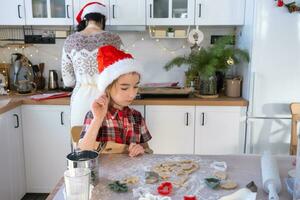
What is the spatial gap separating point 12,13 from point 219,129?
192cm

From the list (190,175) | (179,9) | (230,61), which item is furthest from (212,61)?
(190,175)

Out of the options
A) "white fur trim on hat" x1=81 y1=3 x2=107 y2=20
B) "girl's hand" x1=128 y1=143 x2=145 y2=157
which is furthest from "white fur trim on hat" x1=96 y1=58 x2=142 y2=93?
"white fur trim on hat" x1=81 y1=3 x2=107 y2=20

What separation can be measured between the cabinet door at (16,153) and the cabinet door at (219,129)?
54.2 inches

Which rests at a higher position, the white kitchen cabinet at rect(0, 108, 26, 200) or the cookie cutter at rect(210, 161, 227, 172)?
the cookie cutter at rect(210, 161, 227, 172)

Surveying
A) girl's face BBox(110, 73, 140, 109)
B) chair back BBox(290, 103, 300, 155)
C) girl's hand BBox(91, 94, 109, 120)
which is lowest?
chair back BBox(290, 103, 300, 155)

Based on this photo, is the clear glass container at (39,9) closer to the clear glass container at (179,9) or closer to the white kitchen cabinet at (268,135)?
the clear glass container at (179,9)

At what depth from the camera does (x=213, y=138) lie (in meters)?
2.46

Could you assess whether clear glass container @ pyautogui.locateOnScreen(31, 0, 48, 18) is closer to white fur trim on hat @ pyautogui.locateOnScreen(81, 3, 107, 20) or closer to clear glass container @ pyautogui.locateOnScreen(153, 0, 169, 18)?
white fur trim on hat @ pyautogui.locateOnScreen(81, 3, 107, 20)

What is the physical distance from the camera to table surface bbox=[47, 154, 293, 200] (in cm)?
99

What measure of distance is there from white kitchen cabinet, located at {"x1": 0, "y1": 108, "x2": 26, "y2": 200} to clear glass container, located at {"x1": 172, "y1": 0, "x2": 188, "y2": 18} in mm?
1452

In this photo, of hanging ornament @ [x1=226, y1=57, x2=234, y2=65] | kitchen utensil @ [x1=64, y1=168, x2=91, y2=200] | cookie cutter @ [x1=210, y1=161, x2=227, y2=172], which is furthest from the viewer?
hanging ornament @ [x1=226, y1=57, x2=234, y2=65]

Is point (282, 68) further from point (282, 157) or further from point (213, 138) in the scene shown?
point (282, 157)

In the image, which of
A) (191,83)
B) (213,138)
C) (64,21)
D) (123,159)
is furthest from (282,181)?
(64,21)

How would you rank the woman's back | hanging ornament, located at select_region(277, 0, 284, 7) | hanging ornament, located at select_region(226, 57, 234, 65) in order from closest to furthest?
1. the woman's back
2. hanging ornament, located at select_region(277, 0, 284, 7)
3. hanging ornament, located at select_region(226, 57, 234, 65)
